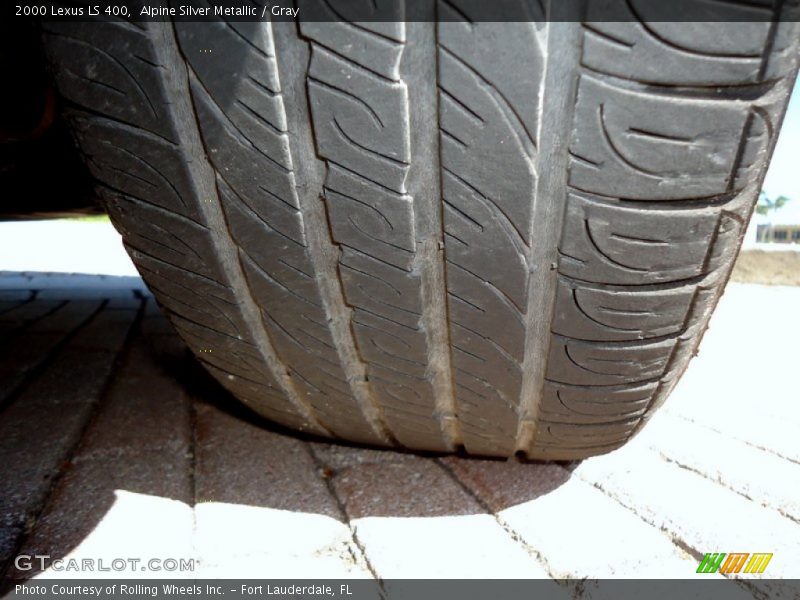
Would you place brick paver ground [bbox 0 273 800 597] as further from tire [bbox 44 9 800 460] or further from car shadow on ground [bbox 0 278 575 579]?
tire [bbox 44 9 800 460]

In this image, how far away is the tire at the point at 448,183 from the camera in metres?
0.44

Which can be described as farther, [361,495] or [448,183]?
[361,495]

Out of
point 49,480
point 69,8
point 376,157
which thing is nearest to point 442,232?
point 376,157

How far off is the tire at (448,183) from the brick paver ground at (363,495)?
15 cm

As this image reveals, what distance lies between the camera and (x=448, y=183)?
0.49 meters

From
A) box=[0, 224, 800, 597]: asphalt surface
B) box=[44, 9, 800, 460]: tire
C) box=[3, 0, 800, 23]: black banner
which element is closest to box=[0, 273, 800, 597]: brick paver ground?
box=[0, 224, 800, 597]: asphalt surface

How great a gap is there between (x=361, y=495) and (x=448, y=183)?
1.44 ft

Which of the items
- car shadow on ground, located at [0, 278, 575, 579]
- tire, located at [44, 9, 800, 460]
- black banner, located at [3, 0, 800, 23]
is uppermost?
black banner, located at [3, 0, 800, 23]

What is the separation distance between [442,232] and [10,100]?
2.10 feet

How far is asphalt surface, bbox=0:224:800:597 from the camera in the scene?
0.60 meters

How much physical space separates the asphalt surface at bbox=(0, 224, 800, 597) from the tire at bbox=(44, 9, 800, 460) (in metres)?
0.15
